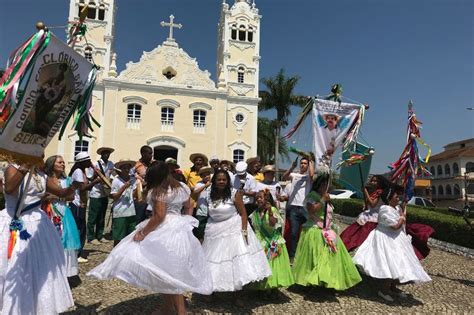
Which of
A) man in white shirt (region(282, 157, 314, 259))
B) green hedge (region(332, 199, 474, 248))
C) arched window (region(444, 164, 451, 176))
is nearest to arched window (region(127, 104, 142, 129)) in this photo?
green hedge (region(332, 199, 474, 248))

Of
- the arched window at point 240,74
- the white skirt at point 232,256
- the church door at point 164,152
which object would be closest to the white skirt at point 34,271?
the white skirt at point 232,256

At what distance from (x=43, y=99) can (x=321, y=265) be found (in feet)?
12.0

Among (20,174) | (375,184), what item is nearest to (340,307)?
(375,184)

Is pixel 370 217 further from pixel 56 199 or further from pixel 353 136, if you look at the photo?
pixel 56 199

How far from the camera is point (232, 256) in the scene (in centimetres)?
389

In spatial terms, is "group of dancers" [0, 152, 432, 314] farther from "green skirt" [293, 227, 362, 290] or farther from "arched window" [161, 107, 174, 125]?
"arched window" [161, 107, 174, 125]

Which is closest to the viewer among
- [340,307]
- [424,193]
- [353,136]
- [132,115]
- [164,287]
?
[164,287]

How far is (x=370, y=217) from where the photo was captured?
522 centimetres

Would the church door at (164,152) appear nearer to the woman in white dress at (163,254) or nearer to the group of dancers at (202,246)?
the group of dancers at (202,246)

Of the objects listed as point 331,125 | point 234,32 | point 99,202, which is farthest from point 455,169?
point 99,202

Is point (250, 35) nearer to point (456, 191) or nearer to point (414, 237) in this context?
point (414, 237)

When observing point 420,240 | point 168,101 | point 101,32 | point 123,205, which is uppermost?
point 101,32

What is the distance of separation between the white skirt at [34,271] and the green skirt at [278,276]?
2126 mm

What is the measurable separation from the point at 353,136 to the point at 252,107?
19.8 metres
